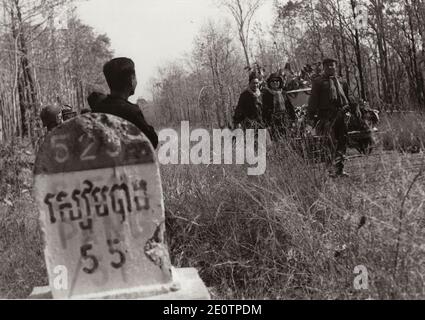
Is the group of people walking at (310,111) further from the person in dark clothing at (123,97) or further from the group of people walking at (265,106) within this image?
the person in dark clothing at (123,97)

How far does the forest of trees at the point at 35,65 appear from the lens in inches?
495

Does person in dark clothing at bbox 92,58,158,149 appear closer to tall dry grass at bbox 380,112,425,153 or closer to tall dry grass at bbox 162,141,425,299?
tall dry grass at bbox 162,141,425,299

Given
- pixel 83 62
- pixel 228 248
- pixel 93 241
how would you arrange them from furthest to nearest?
1. pixel 83 62
2. pixel 228 248
3. pixel 93 241

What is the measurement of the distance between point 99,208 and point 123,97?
136 cm

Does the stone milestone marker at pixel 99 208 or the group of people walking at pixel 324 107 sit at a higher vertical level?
the group of people walking at pixel 324 107

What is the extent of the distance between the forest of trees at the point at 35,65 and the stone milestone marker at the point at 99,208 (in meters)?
6.09

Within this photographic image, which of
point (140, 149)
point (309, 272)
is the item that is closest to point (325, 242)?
point (309, 272)

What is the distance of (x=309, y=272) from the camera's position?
3965 mm

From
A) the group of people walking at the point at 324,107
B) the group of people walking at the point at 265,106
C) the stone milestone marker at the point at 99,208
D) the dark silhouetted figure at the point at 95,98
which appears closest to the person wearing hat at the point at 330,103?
the group of people walking at the point at 324,107

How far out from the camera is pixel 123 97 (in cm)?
409

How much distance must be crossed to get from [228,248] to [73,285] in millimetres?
1800

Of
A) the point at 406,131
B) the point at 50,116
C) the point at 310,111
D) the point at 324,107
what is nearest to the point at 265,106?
the point at 310,111

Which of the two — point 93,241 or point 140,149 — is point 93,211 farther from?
point 140,149

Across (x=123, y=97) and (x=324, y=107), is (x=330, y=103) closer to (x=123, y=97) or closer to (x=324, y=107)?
(x=324, y=107)
